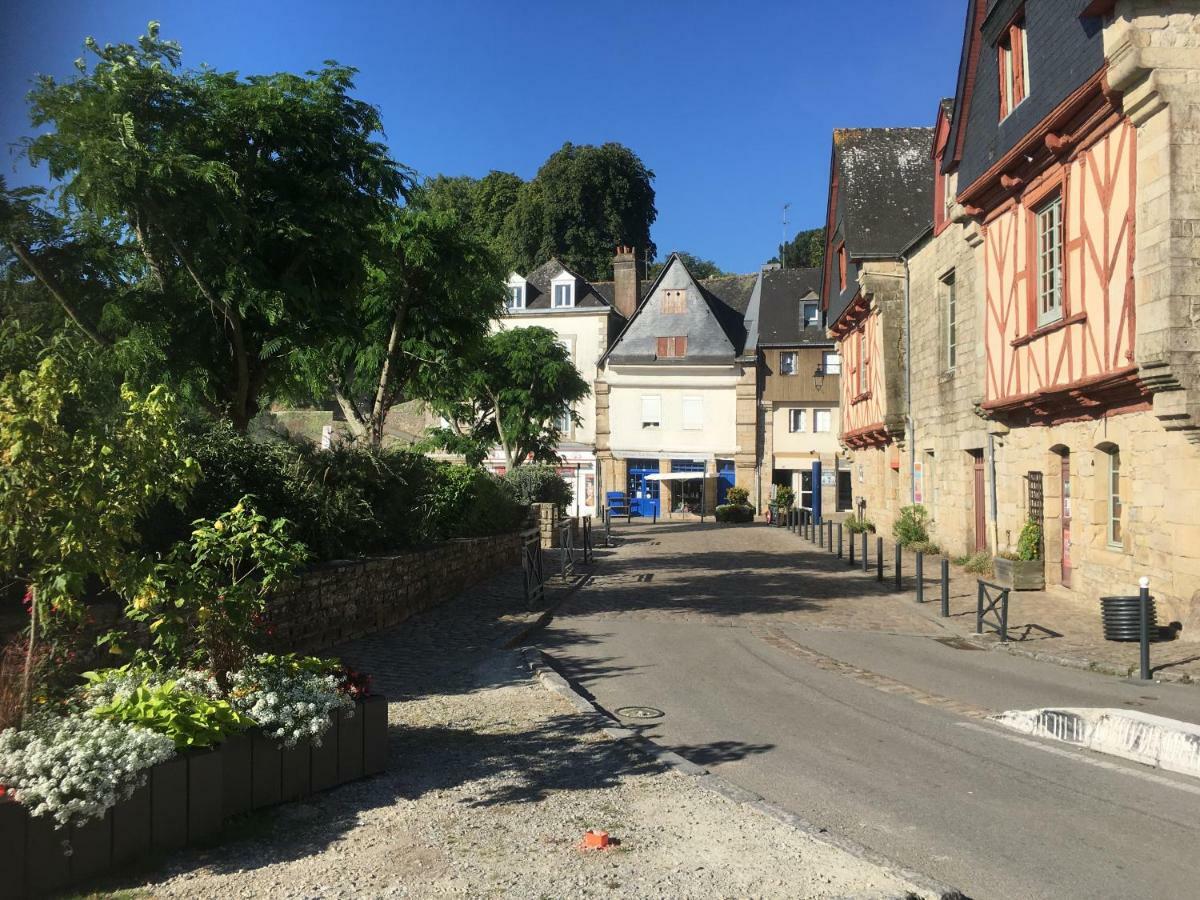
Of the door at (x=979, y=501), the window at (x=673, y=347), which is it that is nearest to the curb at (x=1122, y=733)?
the door at (x=979, y=501)

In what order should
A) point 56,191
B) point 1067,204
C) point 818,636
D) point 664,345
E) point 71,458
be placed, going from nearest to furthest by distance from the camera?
point 71,458, point 56,191, point 818,636, point 1067,204, point 664,345

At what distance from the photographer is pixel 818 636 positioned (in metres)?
13.1

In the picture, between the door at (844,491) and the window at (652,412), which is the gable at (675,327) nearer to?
the window at (652,412)

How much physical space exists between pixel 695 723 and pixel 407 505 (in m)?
7.33

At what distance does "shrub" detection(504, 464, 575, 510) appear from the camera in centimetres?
2772

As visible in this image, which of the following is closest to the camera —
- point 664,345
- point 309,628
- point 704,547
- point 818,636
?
point 309,628

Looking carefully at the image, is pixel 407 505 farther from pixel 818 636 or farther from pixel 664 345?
pixel 664 345

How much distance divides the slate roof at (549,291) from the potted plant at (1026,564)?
34.6m

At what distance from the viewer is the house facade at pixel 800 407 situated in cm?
4550

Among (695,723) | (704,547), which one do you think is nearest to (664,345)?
(704,547)

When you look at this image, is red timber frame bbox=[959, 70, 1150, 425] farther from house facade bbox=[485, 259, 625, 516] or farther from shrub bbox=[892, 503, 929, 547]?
house facade bbox=[485, 259, 625, 516]

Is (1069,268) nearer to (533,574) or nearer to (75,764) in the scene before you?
(533,574)

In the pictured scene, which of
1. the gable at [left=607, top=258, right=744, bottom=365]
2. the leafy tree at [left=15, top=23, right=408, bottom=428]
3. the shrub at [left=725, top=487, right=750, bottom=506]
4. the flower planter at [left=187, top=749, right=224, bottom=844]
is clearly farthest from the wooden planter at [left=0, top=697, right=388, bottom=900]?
the gable at [left=607, top=258, right=744, bottom=365]

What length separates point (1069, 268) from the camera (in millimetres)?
14078
